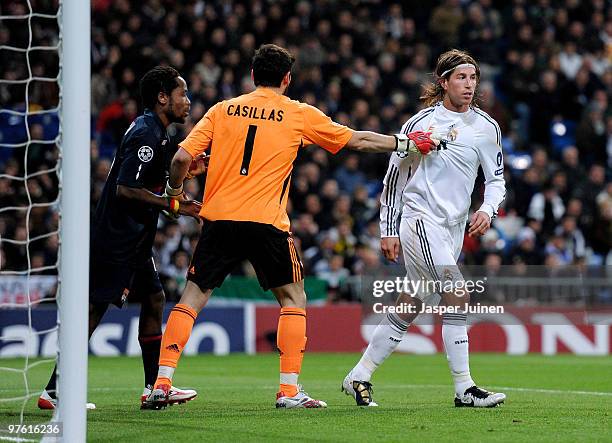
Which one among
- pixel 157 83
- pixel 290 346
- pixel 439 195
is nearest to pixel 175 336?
pixel 290 346

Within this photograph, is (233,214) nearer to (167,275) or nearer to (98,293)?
(98,293)

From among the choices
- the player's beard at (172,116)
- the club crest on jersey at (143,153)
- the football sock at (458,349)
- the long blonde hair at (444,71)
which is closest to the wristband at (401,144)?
the long blonde hair at (444,71)

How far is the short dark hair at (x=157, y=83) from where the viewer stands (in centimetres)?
819

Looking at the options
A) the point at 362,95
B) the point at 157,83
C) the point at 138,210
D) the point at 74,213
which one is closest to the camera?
the point at 74,213

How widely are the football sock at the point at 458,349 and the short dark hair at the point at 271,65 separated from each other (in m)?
2.07

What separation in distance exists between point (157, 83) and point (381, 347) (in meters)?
2.54

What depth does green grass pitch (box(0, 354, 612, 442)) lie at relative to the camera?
630 centimetres

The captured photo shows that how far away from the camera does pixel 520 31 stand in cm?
Answer: 2286

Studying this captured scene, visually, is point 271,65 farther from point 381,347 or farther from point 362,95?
point 362,95

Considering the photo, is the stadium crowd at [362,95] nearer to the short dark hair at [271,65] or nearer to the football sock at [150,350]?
the football sock at [150,350]

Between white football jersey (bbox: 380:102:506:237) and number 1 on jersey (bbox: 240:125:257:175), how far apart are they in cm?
115

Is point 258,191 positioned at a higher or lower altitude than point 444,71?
lower

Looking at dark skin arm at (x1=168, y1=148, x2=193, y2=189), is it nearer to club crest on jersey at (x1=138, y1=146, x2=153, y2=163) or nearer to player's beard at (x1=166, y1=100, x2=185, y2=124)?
club crest on jersey at (x1=138, y1=146, x2=153, y2=163)

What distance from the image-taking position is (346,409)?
776cm
